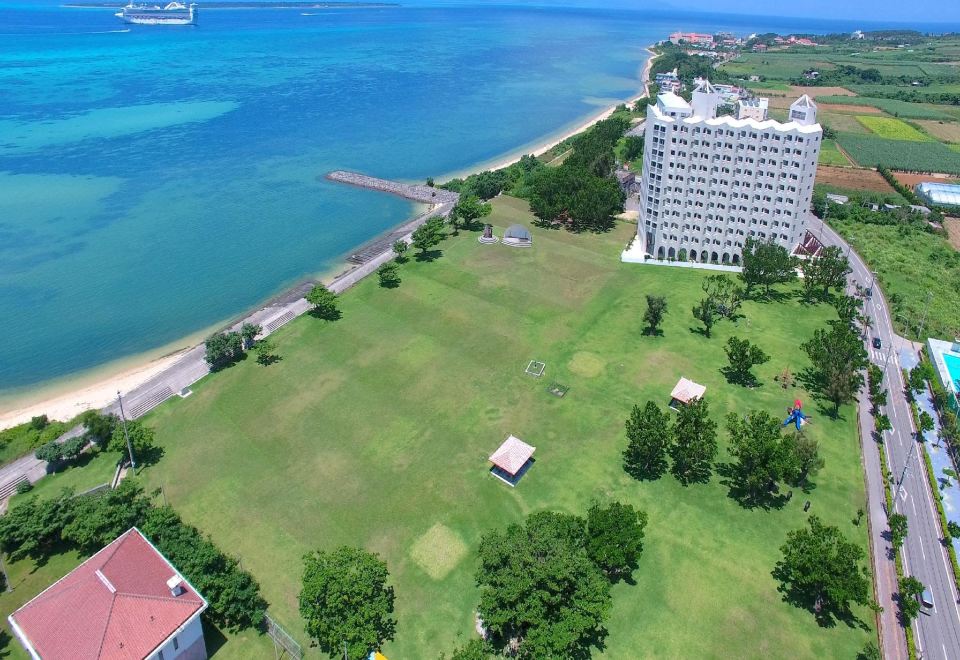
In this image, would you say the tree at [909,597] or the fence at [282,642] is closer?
the fence at [282,642]

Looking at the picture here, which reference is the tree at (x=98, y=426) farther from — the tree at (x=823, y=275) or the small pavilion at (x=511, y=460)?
the tree at (x=823, y=275)

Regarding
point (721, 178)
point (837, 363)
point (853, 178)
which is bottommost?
point (837, 363)

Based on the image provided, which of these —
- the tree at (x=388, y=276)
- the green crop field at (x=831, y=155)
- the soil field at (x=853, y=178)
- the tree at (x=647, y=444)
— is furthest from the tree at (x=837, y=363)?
the green crop field at (x=831, y=155)

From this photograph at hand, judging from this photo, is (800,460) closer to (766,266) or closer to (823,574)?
(823,574)

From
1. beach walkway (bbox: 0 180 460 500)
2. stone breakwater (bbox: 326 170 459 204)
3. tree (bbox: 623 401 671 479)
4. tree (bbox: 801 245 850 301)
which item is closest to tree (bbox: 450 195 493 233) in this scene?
beach walkway (bbox: 0 180 460 500)

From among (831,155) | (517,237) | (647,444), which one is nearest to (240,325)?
(517,237)

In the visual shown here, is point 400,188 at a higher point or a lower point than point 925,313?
higher

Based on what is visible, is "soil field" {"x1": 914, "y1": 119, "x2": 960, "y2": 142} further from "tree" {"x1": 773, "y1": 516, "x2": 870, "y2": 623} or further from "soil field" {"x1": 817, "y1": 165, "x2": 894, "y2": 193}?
"tree" {"x1": 773, "y1": 516, "x2": 870, "y2": 623}
